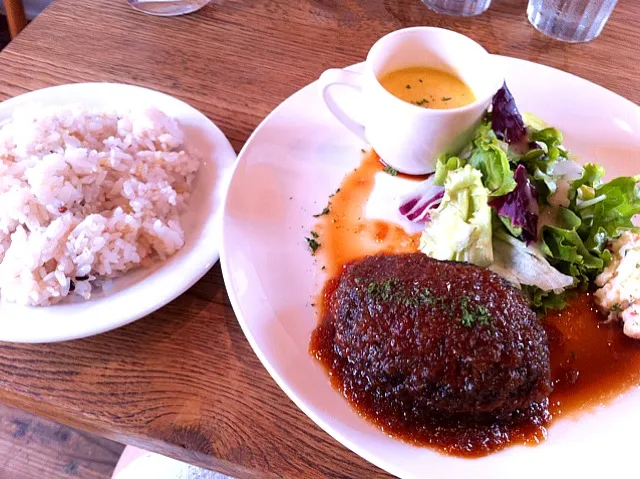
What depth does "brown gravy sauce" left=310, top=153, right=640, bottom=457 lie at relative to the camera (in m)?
1.08

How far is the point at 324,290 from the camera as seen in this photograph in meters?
1.31

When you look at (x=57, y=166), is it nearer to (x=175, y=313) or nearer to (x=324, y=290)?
(x=175, y=313)

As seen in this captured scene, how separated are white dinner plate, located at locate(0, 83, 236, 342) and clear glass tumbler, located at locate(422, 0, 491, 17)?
114cm

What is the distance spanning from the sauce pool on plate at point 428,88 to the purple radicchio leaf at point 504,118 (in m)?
0.15

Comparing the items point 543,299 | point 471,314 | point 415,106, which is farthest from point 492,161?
point 471,314

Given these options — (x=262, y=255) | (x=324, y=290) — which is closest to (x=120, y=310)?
(x=262, y=255)

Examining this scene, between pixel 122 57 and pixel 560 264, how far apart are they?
1586 millimetres

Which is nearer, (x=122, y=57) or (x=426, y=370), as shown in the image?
(x=426, y=370)

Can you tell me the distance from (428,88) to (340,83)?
0.89 ft

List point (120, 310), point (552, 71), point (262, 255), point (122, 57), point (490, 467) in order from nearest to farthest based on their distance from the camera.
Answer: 1. point (490, 467)
2. point (120, 310)
3. point (262, 255)
4. point (552, 71)
5. point (122, 57)

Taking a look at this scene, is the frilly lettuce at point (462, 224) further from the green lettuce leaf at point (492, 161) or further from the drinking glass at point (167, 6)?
the drinking glass at point (167, 6)

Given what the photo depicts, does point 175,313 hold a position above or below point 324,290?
below

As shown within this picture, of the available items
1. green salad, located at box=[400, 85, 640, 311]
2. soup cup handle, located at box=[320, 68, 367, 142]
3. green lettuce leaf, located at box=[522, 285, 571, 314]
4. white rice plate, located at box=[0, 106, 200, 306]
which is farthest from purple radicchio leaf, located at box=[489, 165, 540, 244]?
white rice plate, located at box=[0, 106, 200, 306]

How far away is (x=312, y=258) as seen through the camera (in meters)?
1.36
